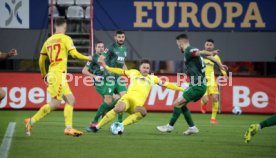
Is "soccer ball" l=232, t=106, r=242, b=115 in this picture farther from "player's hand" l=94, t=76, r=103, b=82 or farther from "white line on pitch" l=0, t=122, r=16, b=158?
→ "white line on pitch" l=0, t=122, r=16, b=158

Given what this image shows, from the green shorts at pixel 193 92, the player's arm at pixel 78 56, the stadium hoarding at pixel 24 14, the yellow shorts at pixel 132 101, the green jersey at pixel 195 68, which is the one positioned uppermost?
the stadium hoarding at pixel 24 14

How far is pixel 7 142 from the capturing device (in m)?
10.5

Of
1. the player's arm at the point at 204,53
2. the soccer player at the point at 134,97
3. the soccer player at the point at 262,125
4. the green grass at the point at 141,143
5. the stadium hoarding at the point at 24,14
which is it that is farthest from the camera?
the stadium hoarding at the point at 24,14

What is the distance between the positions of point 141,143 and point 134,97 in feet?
6.05

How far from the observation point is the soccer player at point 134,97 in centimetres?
1222

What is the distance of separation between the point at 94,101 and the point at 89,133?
27.1 feet

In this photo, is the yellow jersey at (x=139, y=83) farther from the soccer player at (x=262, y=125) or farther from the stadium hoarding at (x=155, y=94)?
the stadium hoarding at (x=155, y=94)

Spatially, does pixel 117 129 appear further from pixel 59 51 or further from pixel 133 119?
pixel 59 51

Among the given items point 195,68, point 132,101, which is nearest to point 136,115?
point 132,101

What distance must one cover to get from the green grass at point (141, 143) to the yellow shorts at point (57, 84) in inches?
32.0

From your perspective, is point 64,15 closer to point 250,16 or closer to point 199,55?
point 250,16

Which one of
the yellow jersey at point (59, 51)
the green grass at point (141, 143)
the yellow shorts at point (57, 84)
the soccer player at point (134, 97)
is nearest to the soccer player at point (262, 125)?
the green grass at point (141, 143)

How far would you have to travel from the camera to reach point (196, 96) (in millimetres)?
12828

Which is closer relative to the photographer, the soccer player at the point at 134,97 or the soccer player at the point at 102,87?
the soccer player at the point at 134,97
